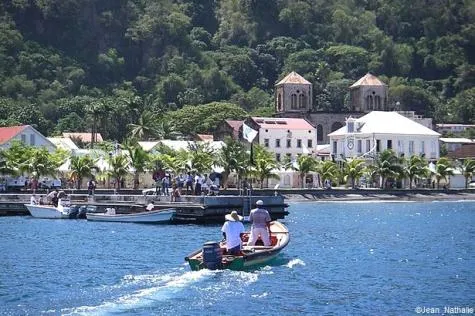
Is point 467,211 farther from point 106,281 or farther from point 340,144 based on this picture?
point 106,281

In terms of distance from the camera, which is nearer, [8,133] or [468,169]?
[8,133]

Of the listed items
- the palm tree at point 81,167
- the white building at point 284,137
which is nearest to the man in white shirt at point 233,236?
the palm tree at point 81,167

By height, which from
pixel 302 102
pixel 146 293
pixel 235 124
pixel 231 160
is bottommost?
pixel 146 293

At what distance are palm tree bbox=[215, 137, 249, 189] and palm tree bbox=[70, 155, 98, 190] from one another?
13264mm

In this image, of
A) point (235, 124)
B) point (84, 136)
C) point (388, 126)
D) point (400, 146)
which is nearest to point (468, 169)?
point (400, 146)

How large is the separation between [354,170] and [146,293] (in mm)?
85087

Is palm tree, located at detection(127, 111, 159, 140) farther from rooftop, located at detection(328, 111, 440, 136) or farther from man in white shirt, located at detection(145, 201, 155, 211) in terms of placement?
man in white shirt, located at detection(145, 201, 155, 211)

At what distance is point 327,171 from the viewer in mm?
124125

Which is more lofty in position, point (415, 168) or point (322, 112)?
point (322, 112)

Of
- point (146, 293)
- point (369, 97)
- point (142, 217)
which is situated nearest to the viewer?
point (146, 293)

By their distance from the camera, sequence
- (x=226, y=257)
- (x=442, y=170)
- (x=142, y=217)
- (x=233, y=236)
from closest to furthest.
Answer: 1. (x=226, y=257)
2. (x=233, y=236)
3. (x=142, y=217)
4. (x=442, y=170)

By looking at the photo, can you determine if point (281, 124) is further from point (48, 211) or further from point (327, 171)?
point (48, 211)

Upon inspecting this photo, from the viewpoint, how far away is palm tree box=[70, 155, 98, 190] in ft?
347

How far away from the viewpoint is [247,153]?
390 feet
